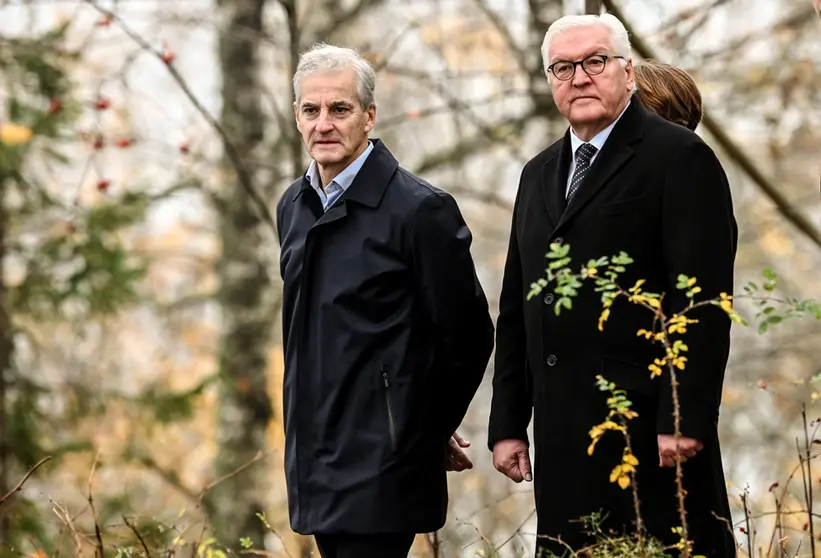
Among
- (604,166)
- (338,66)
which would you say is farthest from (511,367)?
(338,66)

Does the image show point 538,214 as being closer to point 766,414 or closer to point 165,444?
point 766,414

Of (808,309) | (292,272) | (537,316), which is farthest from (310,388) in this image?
(808,309)

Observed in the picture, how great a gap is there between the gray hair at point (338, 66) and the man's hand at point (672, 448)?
133cm

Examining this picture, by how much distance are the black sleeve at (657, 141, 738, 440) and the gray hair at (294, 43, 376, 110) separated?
0.95 meters

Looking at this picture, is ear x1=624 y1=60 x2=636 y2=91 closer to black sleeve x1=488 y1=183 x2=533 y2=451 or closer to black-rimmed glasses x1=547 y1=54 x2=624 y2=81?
black-rimmed glasses x1=547 y1=54 x2=624 y2=81

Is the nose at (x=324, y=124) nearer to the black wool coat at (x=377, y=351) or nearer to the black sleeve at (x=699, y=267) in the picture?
the black wool coat at (x=377, y=351)

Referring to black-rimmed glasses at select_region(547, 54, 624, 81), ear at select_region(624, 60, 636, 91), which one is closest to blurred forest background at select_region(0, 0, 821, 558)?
ear at select_region(624, 60, 636, 91)

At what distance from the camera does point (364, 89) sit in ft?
13.0

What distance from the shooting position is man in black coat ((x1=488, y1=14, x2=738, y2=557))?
3586mm

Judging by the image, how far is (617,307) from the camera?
371 centimetres

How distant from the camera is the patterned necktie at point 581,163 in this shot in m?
3.88

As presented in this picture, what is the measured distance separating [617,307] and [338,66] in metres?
1.09

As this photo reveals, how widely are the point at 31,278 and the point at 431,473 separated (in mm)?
7501

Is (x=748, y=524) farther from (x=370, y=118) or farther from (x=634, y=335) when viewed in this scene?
(x=370, y=118)
